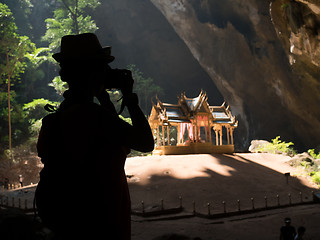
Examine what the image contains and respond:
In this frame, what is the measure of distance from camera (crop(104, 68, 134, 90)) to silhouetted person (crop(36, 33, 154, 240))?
0.08 m

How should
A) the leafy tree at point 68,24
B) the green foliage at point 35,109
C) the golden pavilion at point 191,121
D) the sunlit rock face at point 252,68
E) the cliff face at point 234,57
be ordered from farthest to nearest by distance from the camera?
1. the leafy tree at point 68,24
2. the green foliage at point 35,109
3. the sunlit rock face at point 252,68
4. the cliff face at point 234,57
5. the golden pavilion at point 191,121

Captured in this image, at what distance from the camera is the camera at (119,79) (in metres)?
1.87

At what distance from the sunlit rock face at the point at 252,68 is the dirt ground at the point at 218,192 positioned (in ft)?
29.0

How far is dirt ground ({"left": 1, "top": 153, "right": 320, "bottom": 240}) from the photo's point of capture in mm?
8422

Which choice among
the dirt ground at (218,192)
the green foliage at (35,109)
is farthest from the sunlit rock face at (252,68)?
the green foliage at (35,109)

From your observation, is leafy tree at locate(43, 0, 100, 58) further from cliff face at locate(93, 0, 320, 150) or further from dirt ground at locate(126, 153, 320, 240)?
dirt ground at locate(126, 153, 320, 240)

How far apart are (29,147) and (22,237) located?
2249cm

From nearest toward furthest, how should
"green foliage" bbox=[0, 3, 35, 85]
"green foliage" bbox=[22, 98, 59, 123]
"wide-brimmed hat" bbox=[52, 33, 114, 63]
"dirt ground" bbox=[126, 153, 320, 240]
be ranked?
"wide-brimmed hat" bbox=[52, 33, 114, 63] → "dirt ground" bbox=[126, 153, 320, 240] → "green foliage" bbox=[0, 3, 35, 85] → "green foliage" bbox=[22, 98, 59, 123]

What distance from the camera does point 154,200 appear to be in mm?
11609

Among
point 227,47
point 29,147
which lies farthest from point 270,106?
point 29,147

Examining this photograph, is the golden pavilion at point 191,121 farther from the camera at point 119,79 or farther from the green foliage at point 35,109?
the camera at point 119,79

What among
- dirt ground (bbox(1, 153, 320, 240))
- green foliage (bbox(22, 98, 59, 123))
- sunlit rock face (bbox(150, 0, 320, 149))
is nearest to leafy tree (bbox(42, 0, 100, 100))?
green foliage (bbox(22, 98, 59, 123))

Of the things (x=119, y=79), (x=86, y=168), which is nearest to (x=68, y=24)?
(x=119, y=79)

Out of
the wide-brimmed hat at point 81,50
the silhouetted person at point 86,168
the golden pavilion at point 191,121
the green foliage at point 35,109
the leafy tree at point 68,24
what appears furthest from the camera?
the leafy tree at point 68,24
